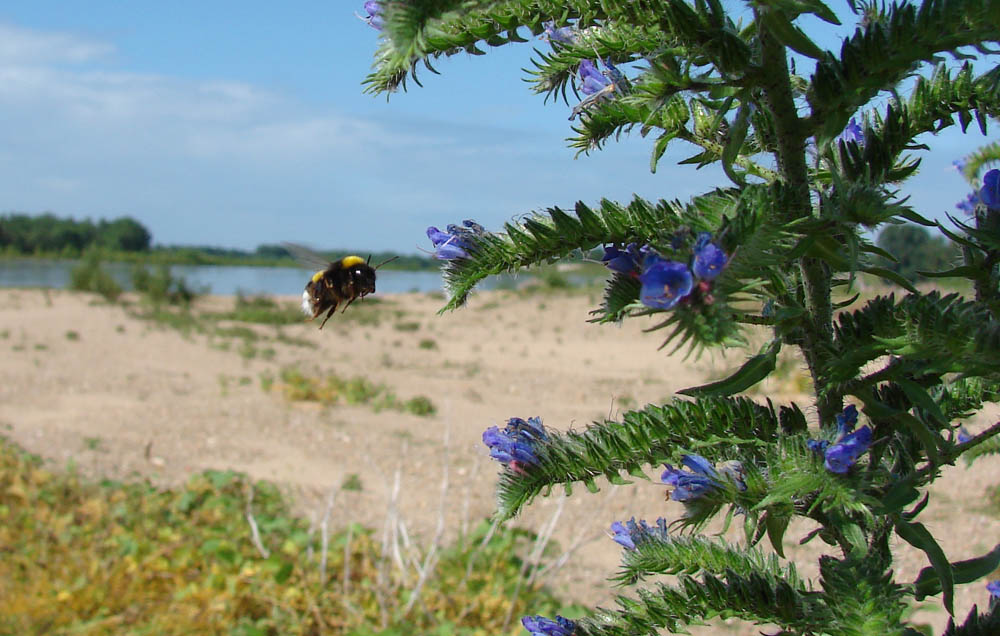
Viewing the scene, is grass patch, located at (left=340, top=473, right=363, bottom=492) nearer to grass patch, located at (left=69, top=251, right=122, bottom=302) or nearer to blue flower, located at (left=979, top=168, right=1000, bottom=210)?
blue flower, located at (left=979, top=168, right=1000, bottom=210)

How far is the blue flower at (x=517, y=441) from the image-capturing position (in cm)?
140

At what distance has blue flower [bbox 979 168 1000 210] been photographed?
1.38 meters

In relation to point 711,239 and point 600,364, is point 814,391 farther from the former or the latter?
point 600,364

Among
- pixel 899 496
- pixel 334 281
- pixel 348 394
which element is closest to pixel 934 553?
pixel 899 496

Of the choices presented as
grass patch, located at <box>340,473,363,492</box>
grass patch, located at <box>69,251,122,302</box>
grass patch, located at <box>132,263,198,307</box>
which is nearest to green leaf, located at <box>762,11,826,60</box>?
grass patch, located at <box>340,473,363,492</box>

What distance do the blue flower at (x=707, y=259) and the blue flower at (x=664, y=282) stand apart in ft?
0.05

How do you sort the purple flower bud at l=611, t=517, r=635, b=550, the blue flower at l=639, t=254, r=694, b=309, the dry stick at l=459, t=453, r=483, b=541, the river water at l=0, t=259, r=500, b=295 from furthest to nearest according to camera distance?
the river water at l=0, t=259, r=500, b=295 → the dry stick at l=459, t=453, r=483, b=541 → the purple flower bud at l=611, t=517, r=635, b=550 → the blue flower at l=639, t=254, r=694, b=309

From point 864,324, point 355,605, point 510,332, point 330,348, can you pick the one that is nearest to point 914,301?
point 864,324

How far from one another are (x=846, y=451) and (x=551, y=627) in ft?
1.93

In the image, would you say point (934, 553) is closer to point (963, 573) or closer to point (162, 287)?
point (963, 573)

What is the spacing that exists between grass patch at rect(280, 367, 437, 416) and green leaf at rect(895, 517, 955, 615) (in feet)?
33.4

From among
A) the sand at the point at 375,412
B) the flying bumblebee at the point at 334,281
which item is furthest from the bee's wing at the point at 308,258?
the sand at the point at 375,412

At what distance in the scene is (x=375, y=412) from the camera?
11250 millimetres

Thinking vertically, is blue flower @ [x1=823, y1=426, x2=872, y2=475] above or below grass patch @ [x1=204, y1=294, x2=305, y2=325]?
above
